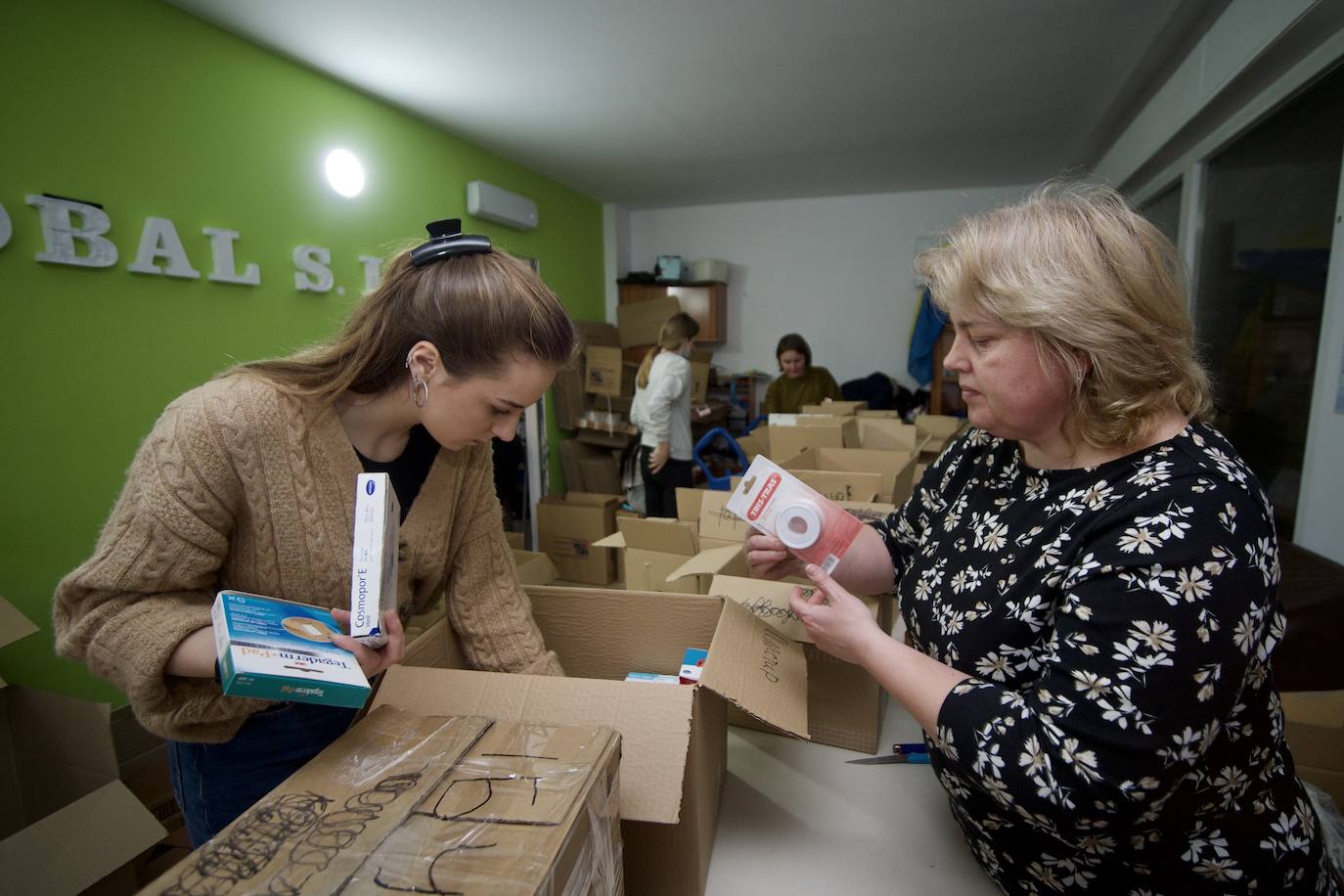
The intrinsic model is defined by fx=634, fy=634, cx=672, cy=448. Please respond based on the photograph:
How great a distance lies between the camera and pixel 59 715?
1401 millimetres

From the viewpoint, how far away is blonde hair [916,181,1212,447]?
0.69 metres

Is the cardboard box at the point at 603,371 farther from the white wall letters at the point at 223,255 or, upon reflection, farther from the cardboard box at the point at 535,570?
the white wall letters at the point at 223,255

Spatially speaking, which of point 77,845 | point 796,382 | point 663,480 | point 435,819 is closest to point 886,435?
point 663,480

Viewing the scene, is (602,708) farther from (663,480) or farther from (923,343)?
(923,343)

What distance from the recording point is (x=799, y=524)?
994 millimetres

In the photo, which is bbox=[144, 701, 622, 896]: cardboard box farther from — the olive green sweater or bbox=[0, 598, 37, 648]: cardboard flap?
the olive green sweater

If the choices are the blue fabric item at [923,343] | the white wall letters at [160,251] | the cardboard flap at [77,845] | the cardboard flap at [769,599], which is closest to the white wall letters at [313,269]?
the white wall letters at [160,251]

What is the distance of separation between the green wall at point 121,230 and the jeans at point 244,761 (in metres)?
1.03

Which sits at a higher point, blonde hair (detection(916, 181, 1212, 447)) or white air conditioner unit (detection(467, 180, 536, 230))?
white air conditioner unit (detection(467, 180, 536, 230))

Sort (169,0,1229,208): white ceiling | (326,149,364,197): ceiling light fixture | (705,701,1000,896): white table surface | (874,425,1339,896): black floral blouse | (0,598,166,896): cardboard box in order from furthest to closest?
(326,149,364,197): ceiling light fixture
(169,0,1229,208): white ceiling
(0,598,166,896): cardboard box
(705,701,1000,896): white table surface
(874,425,1339,896): black floral blouse

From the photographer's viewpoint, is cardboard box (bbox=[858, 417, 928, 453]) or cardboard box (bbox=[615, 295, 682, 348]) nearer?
cardboard box (bbox=[858, 417, 928, 453])

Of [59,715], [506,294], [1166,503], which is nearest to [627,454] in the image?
[59,715]

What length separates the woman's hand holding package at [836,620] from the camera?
799 millimetres

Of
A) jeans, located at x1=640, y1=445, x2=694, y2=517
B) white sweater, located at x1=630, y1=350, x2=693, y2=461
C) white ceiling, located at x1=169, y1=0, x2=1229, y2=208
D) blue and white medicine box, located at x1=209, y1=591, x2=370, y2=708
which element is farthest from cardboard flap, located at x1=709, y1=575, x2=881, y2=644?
jeans, located at x1=640, y1=445, x2=694, y2=517
